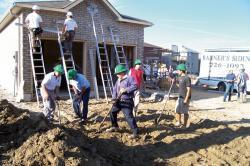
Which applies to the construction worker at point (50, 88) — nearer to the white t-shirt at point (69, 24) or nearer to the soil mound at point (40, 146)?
the soil mound at point (40, 146)

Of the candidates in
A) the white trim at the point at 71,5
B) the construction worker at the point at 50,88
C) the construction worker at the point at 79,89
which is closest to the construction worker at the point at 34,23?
the white trim at the point at 71,5

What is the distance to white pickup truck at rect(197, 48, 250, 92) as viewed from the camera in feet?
66.0

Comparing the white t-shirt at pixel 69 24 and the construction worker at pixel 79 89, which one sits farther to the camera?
the white t-shirt at pixel 69 24

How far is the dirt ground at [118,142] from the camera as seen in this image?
5512mm

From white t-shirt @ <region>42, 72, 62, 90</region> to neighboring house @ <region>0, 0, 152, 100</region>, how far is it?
16.7 ft

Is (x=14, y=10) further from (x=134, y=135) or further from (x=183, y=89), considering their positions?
(x=134, y=135)

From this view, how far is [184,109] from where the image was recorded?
29.6 feet

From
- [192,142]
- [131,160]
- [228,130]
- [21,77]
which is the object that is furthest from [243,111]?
[21,77]

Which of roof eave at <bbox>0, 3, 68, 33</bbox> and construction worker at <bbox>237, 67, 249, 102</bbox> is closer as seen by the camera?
roof eave at <bbox>0, 3, 68, 33</bbox>

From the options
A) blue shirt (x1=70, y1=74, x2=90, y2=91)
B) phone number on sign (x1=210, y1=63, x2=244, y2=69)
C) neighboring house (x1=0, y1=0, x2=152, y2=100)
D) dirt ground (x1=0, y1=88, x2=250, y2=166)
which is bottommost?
dirt ground (x1=0, y1=88, x2=250, y2=166)

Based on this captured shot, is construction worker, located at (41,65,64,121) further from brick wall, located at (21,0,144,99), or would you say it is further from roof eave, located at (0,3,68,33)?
roof eave, located at (0,3,68,33)

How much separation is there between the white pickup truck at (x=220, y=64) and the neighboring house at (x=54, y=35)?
7371mm

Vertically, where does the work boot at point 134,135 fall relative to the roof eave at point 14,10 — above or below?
below

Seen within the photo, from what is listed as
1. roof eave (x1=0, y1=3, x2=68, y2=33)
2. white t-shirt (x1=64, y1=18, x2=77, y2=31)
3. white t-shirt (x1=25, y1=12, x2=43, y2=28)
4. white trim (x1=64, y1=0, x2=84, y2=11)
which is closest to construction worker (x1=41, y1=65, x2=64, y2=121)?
white t-shirt (x1=25, y1=12, x2=43, y2=28)
